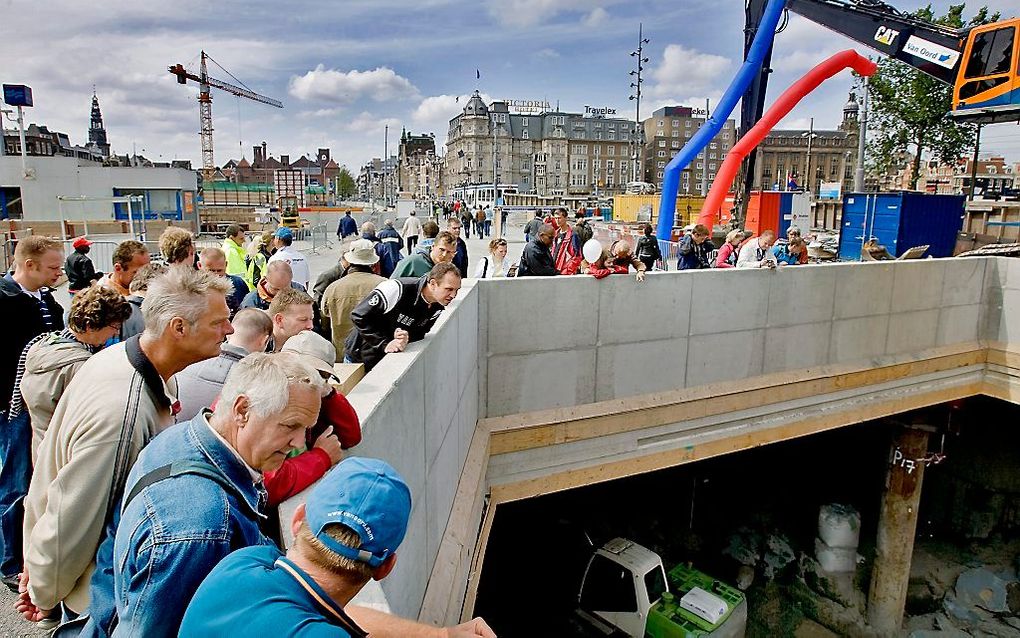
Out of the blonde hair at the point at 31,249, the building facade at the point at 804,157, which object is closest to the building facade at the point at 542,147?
the building facade at the point at 804,157

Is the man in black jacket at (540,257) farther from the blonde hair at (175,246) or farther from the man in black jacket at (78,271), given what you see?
the man in black jacket at (78,271)

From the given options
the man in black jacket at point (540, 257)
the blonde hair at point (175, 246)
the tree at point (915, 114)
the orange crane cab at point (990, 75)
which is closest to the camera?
the blonde hair at point (175, 246)

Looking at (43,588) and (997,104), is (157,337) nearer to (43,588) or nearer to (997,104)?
(43,588)

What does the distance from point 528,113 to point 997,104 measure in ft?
389

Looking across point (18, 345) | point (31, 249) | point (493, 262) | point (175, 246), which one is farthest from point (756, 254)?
point (18, 345)

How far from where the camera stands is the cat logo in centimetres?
1742

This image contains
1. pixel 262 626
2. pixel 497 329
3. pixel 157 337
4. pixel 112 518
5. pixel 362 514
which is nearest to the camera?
pixel 262 626

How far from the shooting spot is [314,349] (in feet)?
10.0

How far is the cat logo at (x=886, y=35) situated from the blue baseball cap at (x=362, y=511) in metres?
20.9

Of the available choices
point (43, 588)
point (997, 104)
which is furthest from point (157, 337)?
point (997, 104)

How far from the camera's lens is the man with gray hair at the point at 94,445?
2.01 metres

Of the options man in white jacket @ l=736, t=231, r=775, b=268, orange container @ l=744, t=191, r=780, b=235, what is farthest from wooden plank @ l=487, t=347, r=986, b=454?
orange container @ l=744, t=191, r=780, b=235

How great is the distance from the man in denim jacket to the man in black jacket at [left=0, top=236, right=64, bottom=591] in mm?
1640

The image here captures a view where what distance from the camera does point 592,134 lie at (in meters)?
125
